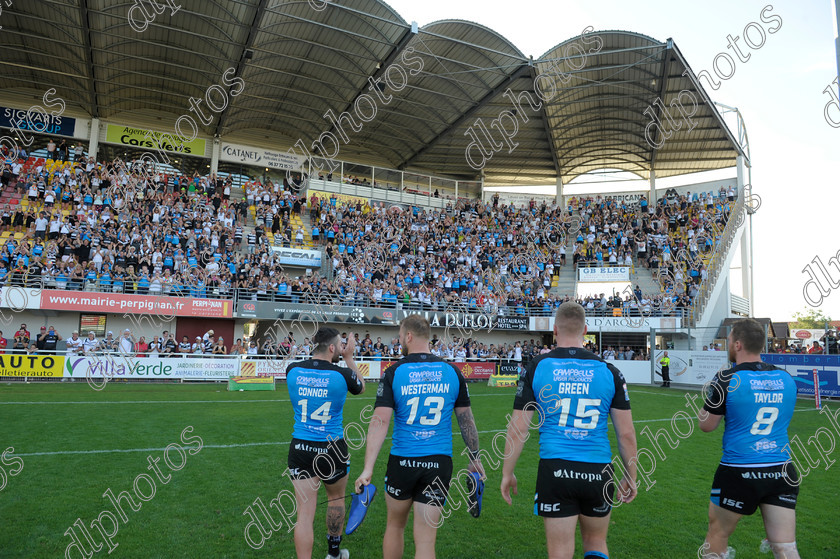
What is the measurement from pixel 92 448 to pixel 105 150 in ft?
116

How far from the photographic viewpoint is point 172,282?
2589 centimetres

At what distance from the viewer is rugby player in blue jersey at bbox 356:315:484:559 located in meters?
4.11

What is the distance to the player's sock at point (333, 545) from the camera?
5164mm

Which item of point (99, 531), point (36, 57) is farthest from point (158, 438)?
point (36, 57)

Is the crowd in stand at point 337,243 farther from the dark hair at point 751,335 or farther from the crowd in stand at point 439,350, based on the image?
the dark hair at point 751,335

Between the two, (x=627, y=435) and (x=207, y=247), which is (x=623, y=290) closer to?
(x=207, y=247)

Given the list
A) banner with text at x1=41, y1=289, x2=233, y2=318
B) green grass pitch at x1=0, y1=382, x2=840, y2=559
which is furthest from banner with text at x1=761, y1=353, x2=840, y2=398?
banner with text at x1=41, y1=289, x2=233, y2=318

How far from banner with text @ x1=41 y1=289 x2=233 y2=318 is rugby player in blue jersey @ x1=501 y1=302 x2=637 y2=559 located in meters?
24.9

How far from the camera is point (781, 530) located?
409 cm

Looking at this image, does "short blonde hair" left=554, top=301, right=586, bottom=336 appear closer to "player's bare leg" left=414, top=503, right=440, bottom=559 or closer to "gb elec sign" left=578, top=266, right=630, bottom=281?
"player's bare leg" left=414, top=503, right=440, bottom=559

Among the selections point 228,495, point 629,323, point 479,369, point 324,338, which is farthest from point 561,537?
point 629,323

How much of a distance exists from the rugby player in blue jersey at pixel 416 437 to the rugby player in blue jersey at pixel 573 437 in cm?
54

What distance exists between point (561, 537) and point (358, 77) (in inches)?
1363

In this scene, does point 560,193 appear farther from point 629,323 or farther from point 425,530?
point 425,530
